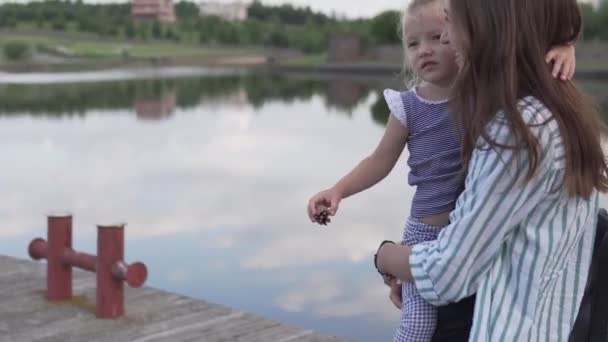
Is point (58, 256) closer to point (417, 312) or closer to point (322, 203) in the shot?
point (322, 203)

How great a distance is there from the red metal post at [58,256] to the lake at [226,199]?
1.26 metres

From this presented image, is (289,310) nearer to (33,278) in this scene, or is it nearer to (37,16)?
(33,278)

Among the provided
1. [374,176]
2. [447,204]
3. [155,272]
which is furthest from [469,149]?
[155,272]

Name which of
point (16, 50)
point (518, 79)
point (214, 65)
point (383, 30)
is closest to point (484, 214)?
point (518, 79)

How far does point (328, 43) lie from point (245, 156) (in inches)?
1636

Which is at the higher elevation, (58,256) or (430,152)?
(430,152)

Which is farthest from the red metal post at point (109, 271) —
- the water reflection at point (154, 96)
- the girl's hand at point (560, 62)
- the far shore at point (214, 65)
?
the far shore at point (214, 65)

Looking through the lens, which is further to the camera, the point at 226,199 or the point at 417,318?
the point at 226,199

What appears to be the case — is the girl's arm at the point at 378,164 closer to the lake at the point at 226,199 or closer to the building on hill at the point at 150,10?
the lake at the point at 226,199

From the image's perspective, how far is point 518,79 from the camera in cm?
139

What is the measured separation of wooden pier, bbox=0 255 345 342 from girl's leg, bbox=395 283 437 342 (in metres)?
2.14

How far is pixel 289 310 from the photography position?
17.9 feet

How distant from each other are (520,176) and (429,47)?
55 cm

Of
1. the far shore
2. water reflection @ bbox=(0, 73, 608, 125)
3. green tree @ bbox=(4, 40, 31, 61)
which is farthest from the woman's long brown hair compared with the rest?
green tree @ bbox=(4, 40, 31, 61)
